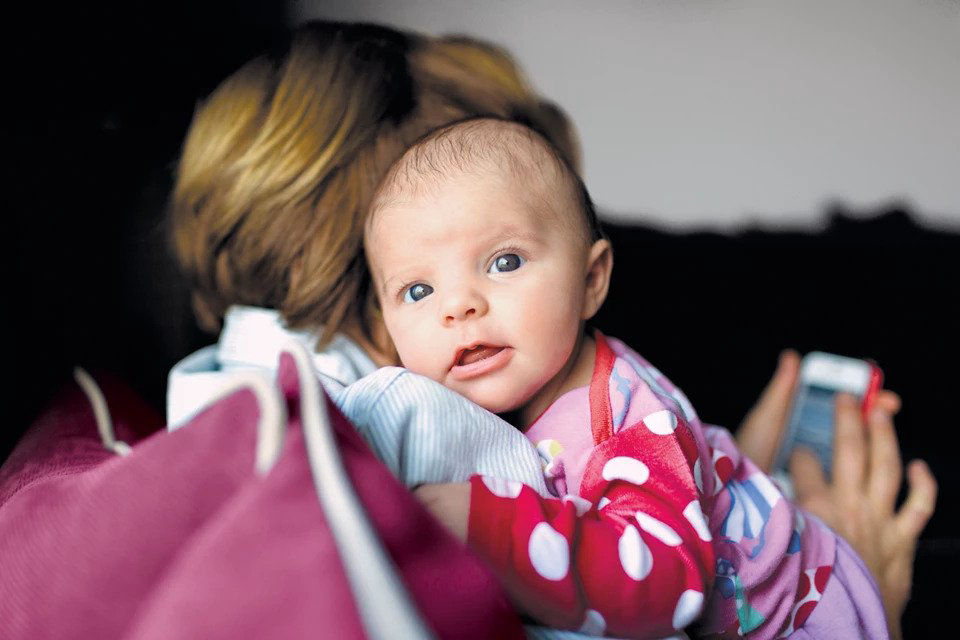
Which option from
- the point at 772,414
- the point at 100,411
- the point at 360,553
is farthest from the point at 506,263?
the point at 772,414

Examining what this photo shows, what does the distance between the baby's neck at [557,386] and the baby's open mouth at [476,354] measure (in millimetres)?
85

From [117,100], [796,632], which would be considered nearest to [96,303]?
[117,100]

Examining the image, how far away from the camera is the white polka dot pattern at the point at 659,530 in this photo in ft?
1.95

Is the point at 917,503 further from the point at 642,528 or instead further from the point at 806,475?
the point at 642,528

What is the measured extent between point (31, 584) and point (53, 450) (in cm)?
36

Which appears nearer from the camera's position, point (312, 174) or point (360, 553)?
point (360, 553)

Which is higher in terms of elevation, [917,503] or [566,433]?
[566,433]

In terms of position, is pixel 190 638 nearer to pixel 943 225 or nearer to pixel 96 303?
pixel 96 303

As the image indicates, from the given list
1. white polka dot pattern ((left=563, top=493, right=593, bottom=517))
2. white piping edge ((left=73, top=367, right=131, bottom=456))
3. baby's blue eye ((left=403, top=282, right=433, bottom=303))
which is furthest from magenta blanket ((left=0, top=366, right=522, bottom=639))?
white piping edge ((left=73, top=367, right=131, bottom=456))

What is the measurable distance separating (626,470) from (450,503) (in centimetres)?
16

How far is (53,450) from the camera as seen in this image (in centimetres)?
77

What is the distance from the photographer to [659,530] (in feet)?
1.97

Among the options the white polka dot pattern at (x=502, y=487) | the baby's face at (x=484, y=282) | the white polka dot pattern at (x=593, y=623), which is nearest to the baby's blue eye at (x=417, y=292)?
the baby's face at (x=484, y=282)

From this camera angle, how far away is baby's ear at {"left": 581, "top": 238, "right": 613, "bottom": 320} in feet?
2.58
